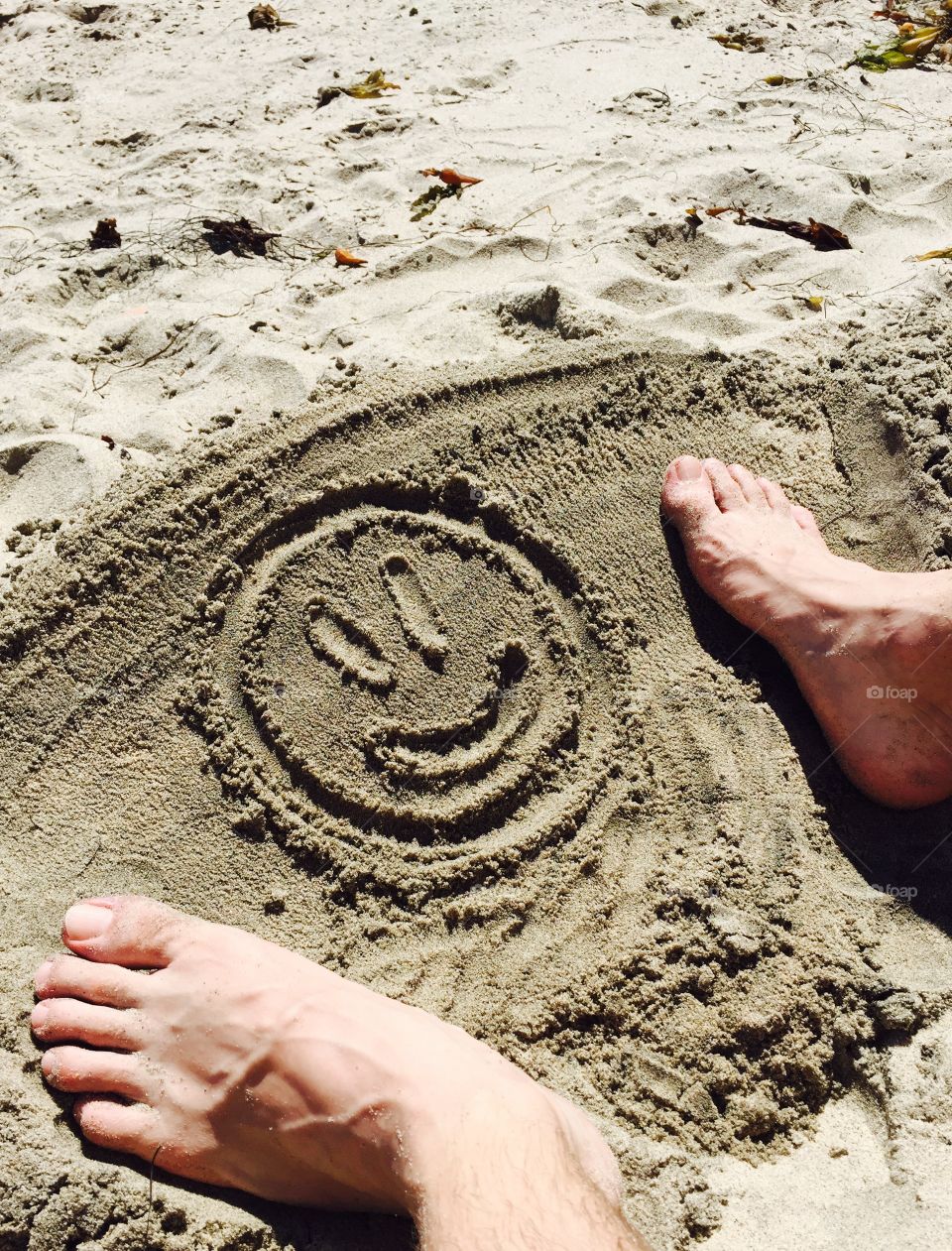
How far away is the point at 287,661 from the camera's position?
2.36 meters

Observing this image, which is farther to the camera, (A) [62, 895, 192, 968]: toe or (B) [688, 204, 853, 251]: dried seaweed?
(B) [688, 204, 853, 251]: dried seaweed

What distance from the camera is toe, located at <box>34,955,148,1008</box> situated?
6.63ft

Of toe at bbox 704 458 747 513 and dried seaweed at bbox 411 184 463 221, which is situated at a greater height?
dried seaweed at bbox 411 184 463 221

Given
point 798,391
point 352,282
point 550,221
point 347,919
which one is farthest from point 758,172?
point 347,919

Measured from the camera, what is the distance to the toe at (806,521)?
2701 mm

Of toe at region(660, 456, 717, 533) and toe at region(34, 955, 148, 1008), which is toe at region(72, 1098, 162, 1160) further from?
toe at region(660, 456, 717, 533)

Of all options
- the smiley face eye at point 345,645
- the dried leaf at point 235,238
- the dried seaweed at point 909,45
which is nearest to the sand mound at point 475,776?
the smiley face eye at point 345,645

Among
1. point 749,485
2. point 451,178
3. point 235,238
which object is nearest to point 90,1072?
point 749,485

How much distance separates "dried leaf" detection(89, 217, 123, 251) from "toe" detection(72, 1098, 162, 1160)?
2640 millimetres

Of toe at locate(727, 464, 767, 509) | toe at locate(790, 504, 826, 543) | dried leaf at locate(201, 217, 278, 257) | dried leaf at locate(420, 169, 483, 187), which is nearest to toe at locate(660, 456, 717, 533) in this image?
toe at locate(727, 464, 767, 509)

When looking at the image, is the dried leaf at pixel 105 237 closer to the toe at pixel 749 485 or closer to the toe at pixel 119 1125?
the toe at pixel 749 485

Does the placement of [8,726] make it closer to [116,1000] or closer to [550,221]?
[116,1000]

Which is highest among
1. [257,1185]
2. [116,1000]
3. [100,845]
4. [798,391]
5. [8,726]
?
[798,391]

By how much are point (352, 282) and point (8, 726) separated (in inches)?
69.0
